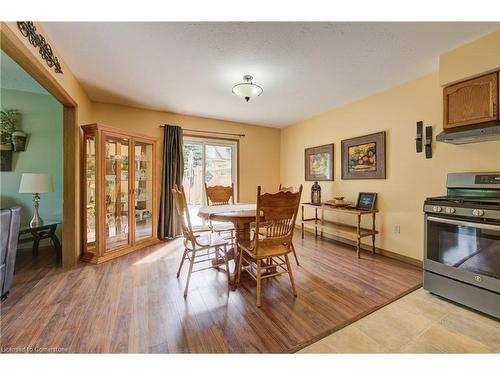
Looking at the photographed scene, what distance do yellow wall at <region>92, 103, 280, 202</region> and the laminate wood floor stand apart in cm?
222

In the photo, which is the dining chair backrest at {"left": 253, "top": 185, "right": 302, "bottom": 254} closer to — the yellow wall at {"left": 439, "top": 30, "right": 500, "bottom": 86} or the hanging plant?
the yellow wall at {"left": 439, "top": 30, "right": 500, "bottom": 86}

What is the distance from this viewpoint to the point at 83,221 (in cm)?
292

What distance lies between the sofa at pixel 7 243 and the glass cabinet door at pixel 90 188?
952 millimetres

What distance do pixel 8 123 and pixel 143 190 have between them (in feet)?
6.42

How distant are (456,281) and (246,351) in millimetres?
1872

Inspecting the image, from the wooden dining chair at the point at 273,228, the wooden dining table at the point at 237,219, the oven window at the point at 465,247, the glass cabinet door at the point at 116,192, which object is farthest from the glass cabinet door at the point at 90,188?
the oven window at the point at 465,247

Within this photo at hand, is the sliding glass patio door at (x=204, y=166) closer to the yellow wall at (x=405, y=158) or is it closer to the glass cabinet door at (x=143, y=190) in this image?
the glass cabinet door at (x=143, y=190)

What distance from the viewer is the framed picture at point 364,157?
3.13 m

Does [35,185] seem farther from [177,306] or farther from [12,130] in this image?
[177,306]

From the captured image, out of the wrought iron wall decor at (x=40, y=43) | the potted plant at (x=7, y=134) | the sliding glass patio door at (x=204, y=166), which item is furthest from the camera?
the sliding glass patio door at (x=204, y=166)

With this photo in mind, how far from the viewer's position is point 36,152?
3.19 meters

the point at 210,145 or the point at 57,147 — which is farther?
the point at 210,145
